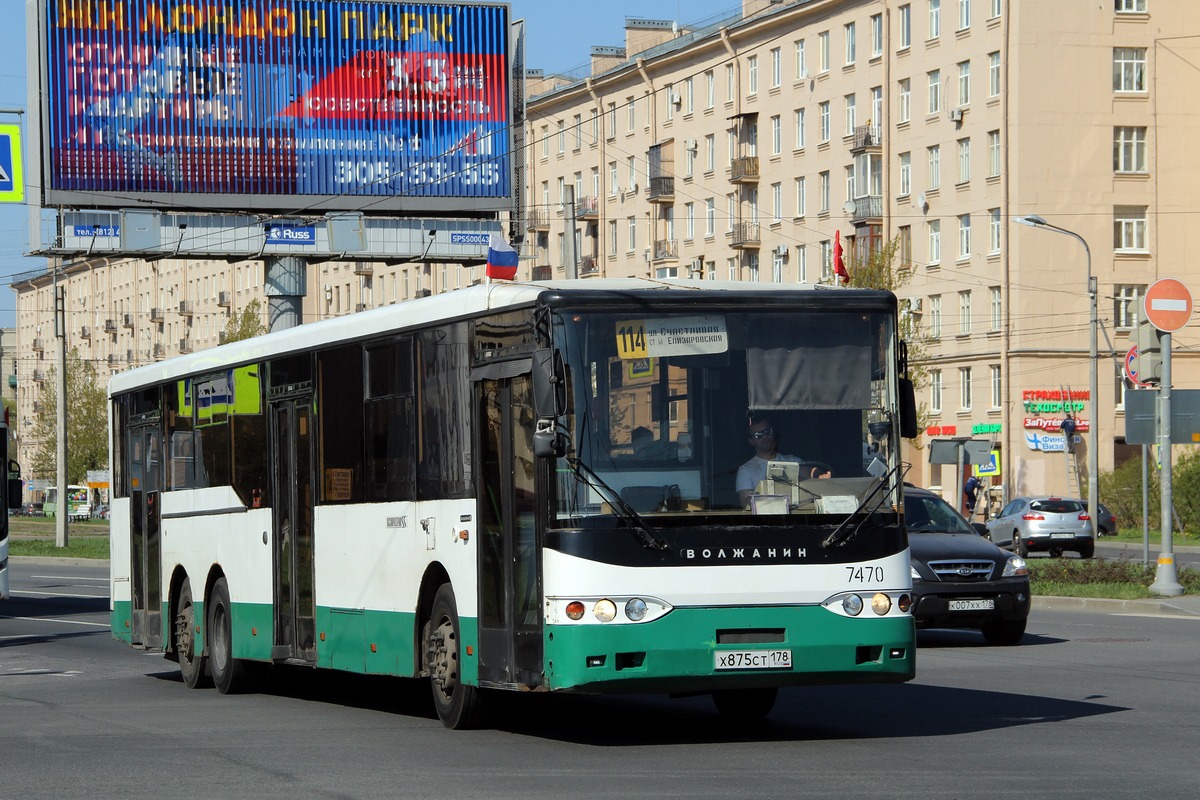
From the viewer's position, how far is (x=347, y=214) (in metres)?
43.0

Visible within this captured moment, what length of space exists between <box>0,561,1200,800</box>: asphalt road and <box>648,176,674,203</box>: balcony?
69254mm

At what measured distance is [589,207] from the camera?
93.6m

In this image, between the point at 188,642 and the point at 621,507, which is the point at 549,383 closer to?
the point at 621,507

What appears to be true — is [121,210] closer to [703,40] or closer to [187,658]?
[187,658]

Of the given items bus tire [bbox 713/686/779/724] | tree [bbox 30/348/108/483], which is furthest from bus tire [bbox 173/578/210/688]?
tree [bbox 30/348/108/483]

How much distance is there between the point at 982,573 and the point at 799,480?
9550mm

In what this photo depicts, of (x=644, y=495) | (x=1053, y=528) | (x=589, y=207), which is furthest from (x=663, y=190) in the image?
(x=644, y=495)

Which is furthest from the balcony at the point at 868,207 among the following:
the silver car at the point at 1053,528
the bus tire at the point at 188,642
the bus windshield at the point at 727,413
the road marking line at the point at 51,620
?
the bus windshield at the point at 727,413

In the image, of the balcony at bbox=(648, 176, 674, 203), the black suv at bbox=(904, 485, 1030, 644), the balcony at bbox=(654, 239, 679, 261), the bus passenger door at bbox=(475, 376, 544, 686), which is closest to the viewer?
the bus passenger door at bbox=(475, 376, 544, 686)

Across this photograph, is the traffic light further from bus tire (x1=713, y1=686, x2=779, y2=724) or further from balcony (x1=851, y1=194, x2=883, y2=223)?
balcony (x1=851, y1=194, x2=883, y2=223)

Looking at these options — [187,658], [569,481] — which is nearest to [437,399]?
[569,481]

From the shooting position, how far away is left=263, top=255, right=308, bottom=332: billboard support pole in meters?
44.1

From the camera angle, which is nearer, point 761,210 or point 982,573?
point 982,573

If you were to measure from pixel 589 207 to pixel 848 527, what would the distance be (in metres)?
82.5
